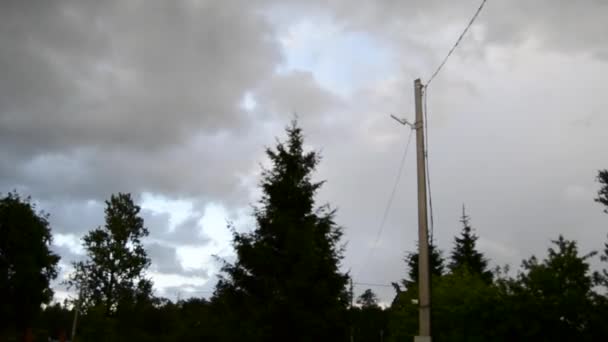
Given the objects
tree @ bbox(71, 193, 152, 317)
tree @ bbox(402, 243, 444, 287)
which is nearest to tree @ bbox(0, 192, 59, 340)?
tree @ bbox(71, 193, 152, 317)

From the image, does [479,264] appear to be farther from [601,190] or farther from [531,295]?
[531,295]

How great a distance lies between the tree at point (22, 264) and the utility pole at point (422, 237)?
37089 millimetres

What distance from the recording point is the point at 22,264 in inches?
1695

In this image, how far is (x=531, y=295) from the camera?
23547 mm

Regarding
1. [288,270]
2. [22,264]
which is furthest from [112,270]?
[288,270]

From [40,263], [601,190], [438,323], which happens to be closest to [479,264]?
[601,190]

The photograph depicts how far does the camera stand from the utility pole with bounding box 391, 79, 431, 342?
1267 cm

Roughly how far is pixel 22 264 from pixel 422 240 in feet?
126

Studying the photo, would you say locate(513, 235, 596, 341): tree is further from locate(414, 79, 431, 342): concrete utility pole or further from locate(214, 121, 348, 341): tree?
locate(414, 79, 431, 342): concrete utility pole

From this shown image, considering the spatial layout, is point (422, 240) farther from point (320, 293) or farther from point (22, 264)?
point (22, 264)

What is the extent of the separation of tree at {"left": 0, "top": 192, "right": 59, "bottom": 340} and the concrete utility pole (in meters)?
37.4

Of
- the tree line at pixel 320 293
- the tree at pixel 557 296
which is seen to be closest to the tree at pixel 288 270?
the tree line at pixel 320 293

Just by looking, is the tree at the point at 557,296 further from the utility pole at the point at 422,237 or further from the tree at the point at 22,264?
the tree at the point at 22,264

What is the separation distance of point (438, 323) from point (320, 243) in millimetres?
7826
